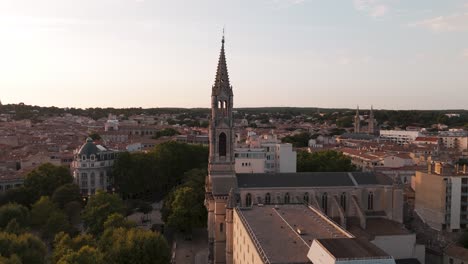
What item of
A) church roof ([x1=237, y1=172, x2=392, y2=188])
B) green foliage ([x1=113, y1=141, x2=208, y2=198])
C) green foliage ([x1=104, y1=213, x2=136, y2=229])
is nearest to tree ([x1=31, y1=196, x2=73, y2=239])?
green foliage ([x1=104, y1=213, x2=136, y2=229])

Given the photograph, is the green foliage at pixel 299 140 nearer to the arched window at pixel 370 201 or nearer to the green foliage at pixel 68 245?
the arched window at pixel 370 201

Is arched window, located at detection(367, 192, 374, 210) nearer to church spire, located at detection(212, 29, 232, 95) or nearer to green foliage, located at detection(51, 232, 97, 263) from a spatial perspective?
church spire, located at detection(212, 29, 232, 95)

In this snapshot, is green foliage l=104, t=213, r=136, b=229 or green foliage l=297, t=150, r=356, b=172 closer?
green foliage l=104, t=213, r=136, b=229

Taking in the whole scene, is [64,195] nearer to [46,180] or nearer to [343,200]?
[46,180]

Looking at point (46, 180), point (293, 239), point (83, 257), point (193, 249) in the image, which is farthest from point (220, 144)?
point (46, 180)

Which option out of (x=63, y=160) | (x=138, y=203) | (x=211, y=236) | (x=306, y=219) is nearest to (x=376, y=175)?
(x=306, y=219)

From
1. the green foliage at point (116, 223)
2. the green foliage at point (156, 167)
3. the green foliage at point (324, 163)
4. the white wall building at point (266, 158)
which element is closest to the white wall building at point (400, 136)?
the green foliage at point (324, 163)
